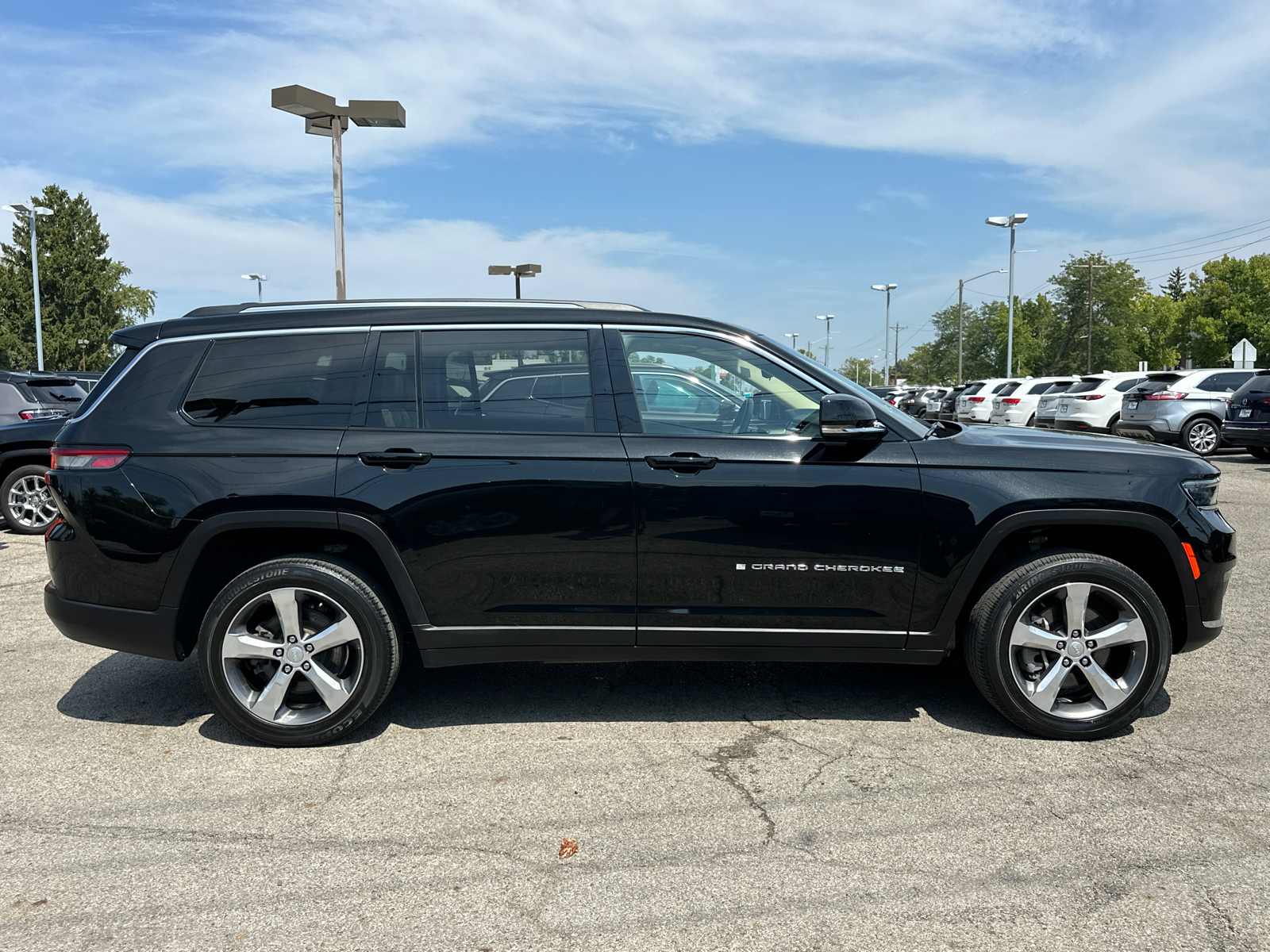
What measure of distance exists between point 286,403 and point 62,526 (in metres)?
1.06

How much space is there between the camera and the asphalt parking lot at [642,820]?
2.64 m

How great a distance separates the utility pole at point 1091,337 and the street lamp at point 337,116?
64237 millimetres

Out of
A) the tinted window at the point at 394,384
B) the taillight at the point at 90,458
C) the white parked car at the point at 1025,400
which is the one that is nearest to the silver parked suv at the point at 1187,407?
the white parked car at the point at 1025,400

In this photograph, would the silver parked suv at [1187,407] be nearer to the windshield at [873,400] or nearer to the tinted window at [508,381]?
the windshield at [873,400]

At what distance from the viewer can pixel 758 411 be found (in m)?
3.96

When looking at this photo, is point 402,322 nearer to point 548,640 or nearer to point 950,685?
point 548,640

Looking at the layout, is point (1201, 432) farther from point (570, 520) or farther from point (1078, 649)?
point (570, 520)

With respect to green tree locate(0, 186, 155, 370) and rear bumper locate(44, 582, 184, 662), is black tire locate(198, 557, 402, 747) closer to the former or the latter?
rear bumper locate(44, 582, 184, 662)

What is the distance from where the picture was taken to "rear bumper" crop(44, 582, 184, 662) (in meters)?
3.93

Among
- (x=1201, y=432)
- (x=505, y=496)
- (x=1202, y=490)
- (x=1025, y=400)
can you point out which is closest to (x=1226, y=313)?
(x=1025, y=400)

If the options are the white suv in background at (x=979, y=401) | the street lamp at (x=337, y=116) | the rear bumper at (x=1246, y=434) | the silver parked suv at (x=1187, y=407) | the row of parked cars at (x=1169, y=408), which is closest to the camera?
the street lamp at (x=337, y=116)

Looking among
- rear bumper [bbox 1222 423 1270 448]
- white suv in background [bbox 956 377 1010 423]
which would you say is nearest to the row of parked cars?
rear bumper [bbox 1222 423 1270 448]

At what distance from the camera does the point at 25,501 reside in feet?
31.1

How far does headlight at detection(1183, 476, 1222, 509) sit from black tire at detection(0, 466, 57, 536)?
31.5 ft
